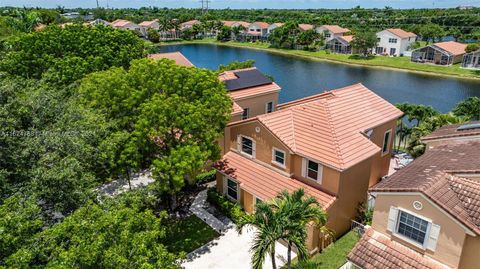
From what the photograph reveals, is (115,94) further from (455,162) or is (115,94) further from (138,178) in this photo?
(455,162)

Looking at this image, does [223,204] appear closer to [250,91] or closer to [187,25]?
[250,91]

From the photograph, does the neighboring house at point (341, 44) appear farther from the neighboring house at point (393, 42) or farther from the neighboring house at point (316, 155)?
A: the neighboring house at point (316, 155)

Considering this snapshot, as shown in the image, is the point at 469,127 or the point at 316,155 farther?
the point at 469,127

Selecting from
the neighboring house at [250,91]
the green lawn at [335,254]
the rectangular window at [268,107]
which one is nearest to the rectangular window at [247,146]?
the neighboring house at [250,91]

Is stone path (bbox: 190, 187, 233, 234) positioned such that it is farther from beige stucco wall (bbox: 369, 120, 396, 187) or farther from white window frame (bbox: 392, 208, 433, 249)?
beige stucco wall (bbox: 369, 120, 396, 187)

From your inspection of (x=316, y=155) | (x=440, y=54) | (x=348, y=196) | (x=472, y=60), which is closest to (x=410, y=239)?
(x=348, y=196)

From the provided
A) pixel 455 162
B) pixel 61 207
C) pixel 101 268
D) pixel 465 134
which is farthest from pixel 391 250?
pixel 61 207
